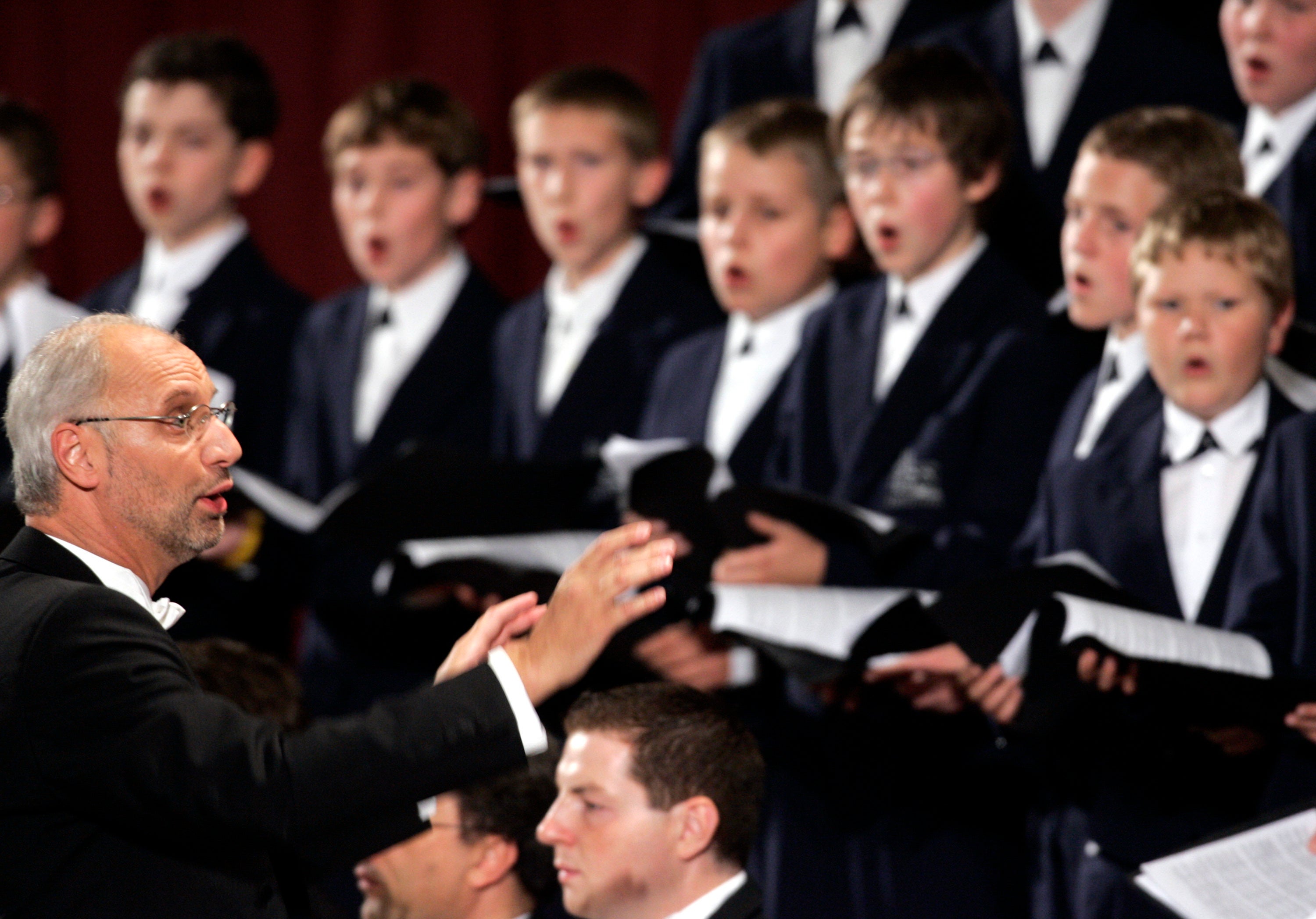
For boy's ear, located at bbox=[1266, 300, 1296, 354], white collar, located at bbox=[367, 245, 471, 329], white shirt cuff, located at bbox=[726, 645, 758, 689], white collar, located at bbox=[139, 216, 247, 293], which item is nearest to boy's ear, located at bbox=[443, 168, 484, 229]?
white collar, located at bbox=[367, 245, 471, 329]

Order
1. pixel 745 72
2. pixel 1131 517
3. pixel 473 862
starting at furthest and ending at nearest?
pixel 745 72 → pixel 1131 517 → pixel 473 862

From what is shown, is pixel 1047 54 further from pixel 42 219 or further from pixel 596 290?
pixel 42 219

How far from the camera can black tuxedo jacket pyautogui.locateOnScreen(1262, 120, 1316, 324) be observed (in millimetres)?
2828

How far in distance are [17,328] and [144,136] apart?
52cm

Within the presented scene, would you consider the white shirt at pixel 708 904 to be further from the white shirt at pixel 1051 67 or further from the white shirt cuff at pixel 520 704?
the white shirt at pixel 1051 67

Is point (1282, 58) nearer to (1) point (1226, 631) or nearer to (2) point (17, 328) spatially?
(1) point (1226, 631)

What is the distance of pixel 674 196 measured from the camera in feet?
12.6

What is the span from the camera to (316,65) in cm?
521

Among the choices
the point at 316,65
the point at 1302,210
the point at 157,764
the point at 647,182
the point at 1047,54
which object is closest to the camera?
the point at 157,764

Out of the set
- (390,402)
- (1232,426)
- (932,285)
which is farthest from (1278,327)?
(390,402)

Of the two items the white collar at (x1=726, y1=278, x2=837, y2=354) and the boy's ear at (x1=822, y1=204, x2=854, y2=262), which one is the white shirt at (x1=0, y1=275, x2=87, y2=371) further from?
the boy's ear at (x1=822, y1=204, x2=854, y2=262)

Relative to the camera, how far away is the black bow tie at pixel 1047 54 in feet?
11.0

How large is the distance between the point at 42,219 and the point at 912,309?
7.25 ft

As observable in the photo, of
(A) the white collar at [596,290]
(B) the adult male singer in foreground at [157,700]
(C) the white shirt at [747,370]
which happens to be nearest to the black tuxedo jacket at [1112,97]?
(C) the white shirt at [747,370]
